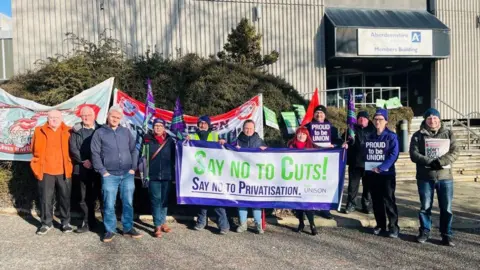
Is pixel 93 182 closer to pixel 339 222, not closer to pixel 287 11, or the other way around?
pixel 339 222

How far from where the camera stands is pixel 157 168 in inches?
241

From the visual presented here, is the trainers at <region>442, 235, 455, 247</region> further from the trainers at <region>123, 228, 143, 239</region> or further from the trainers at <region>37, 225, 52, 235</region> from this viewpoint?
the trainers at <region>37, 225, 52, 235</region>

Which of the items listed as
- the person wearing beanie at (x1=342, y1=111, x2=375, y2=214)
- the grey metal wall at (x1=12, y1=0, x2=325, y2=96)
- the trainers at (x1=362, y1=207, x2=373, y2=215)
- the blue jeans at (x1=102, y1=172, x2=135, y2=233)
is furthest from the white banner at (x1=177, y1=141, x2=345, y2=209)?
the grey metal wall at (x1=12, y1=0, x2=325, y2=96)

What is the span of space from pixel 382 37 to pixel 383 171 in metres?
14.2

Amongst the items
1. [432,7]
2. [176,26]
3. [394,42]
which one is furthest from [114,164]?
[432,7]

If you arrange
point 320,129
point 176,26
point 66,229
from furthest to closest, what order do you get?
point 176,26, point 320,129, point 66,229

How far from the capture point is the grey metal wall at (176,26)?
671 inches

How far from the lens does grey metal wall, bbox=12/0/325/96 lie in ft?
55.9

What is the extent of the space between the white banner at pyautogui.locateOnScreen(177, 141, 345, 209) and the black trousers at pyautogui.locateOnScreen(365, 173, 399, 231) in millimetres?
499

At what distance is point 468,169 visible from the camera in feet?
41.5

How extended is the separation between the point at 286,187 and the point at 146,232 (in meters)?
2.22

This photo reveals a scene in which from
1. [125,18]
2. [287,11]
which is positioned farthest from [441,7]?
[125,18]

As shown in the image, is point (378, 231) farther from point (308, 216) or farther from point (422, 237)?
point (308, 216)

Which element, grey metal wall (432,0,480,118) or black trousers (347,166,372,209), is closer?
black trousers (347,166,372,209)
